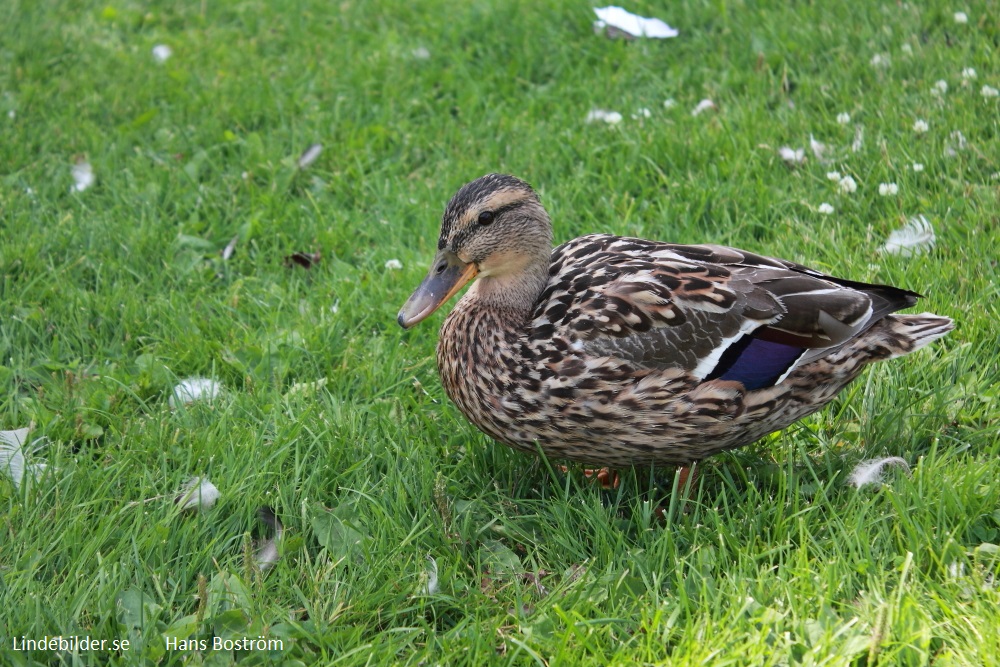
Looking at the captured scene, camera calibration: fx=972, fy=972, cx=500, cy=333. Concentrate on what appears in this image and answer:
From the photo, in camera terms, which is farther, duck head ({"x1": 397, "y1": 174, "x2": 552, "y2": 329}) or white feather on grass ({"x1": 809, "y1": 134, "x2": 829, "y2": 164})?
white feather on grass ({"x1": 809, "y1": 134, "x2": 829, "y2": 164})

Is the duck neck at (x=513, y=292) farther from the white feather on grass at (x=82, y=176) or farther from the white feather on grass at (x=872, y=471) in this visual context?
the white feather on grass at (x=82, y=176)

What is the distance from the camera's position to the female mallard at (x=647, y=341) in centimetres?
294

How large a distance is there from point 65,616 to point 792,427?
7.71ft

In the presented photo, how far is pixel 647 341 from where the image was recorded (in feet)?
9.75

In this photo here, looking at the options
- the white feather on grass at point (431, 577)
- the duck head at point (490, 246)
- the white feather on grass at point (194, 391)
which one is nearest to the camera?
the white feather on grass at point (431, 577)

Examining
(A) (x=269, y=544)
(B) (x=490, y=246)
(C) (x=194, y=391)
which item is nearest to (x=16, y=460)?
(C) (x=194, y=391)

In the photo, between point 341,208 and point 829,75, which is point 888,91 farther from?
point 341,208

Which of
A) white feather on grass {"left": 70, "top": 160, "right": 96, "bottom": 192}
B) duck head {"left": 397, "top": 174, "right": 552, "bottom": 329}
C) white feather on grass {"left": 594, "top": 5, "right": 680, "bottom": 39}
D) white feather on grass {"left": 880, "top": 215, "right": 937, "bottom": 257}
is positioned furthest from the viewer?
white feather on grass {"left": 594, "top": 5, "right": 680, "bottom": 39}

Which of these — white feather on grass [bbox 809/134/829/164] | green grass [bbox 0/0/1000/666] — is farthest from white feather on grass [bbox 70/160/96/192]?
white feather on grass [bbox 809/134/829/164]

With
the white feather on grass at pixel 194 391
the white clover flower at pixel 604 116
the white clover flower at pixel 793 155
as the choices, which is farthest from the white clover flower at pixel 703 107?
the white feather on grass at pixel 194 391

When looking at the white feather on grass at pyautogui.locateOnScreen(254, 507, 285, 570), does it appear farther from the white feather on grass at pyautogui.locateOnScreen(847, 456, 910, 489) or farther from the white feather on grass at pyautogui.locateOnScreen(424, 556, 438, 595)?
the white feather on grass at pyautogui.locateOnScreen(847, 456, 910, 489)

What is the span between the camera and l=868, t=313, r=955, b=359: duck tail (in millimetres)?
3098

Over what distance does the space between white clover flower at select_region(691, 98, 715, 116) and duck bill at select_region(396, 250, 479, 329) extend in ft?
7.41

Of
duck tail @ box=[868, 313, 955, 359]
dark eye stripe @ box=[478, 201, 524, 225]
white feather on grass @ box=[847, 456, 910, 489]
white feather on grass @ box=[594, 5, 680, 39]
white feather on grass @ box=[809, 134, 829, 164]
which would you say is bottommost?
white feather on grass @ box=[847, 456, 910, 489]
